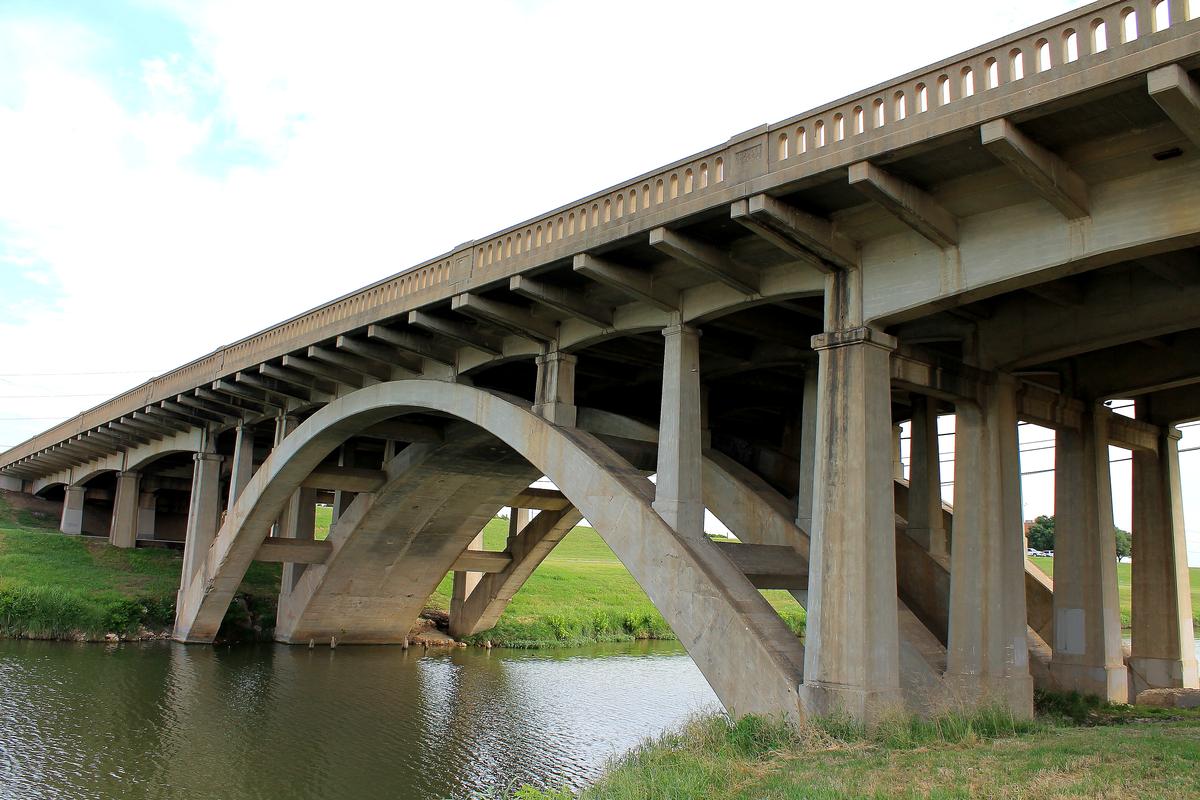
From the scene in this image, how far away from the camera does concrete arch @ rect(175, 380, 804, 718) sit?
38.4 ft

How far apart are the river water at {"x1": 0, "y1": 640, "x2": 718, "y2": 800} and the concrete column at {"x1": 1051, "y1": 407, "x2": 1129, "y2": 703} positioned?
5.80 metres

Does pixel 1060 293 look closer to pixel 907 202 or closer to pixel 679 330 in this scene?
pixel 907 202

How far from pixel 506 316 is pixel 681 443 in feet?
14.9

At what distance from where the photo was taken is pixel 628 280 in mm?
14391

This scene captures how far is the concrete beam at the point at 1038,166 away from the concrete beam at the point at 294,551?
2439 centimetres

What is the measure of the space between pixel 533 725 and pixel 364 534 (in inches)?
467

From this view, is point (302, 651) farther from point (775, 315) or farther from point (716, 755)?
point (716, 755)

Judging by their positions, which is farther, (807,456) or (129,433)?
(129,433)

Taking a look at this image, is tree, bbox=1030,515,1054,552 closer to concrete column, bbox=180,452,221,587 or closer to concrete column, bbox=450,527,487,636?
concrete column, bbox=450,527,487,636

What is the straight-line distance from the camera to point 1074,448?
50.4 ft

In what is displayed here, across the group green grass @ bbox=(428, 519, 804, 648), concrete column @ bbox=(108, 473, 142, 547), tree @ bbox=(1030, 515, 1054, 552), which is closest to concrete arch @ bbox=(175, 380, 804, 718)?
green grass @ bbox=(428, 519, 804, 648)

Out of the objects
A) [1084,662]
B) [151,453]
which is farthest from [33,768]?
[151,453]

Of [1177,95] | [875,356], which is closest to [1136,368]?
[875,356]

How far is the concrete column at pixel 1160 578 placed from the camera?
638 inches
